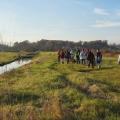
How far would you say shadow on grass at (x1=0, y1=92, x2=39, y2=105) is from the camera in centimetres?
1677

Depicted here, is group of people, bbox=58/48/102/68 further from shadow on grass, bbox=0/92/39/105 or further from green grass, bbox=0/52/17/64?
green grass, bbox=0/52/17/64

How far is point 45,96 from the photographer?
59.8 ft

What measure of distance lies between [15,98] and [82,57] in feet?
85.5

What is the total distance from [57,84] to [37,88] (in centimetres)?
154

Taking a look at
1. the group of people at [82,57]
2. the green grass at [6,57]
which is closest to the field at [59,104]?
the group of people at [82,57]

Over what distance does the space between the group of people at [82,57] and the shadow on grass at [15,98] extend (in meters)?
20.6

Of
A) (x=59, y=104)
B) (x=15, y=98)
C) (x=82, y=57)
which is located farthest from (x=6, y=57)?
(x=59, y=104)

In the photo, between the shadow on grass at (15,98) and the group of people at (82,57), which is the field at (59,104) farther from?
the group of people at (82,57)

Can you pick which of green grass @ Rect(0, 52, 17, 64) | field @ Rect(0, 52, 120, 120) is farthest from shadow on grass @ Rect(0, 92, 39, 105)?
green grass @ Rect(0, 52, 17, 64)

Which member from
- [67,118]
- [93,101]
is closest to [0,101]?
[93,101]

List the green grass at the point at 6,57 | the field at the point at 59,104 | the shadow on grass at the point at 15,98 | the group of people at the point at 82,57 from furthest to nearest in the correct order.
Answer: the green grass at the point at 6,57 → the group of people at the point at 82,57 → the shadow on grass at the point at 15,98 → the field at the point at 59,104

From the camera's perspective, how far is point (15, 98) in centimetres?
1762

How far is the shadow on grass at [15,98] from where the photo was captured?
16.8 meters

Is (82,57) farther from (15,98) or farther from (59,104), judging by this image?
(59,104)
